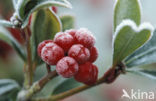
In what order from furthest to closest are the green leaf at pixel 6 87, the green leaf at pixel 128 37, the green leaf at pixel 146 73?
1. the green leaf at pixel 6 87
2. the green leaf at pixel 146 73
3. the green leaf at pixel 128 37

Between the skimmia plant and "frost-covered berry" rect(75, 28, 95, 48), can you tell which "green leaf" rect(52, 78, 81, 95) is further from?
"frost-covered berry" rect(75, 28, 95, 48)

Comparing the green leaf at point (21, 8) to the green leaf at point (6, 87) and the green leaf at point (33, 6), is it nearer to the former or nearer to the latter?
the green leaf at point (33, 6)

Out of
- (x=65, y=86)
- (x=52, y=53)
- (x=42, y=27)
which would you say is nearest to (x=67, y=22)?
(x=42, y=27)

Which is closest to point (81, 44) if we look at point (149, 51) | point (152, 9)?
point (149, 51)

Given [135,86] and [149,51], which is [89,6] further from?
[149,51]

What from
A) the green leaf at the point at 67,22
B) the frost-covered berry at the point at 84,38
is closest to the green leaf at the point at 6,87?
the green leaf at the point at 67,22

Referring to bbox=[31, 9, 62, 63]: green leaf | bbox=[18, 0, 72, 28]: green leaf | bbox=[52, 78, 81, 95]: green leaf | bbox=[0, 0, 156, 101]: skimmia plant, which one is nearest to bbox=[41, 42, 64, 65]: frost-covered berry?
bbox=[0, 0, 156, 101]: skimmia plant

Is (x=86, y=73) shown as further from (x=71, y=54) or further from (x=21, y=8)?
(x=21, y=8)
